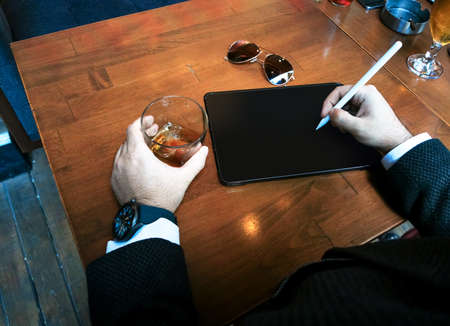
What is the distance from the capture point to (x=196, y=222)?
0.52m

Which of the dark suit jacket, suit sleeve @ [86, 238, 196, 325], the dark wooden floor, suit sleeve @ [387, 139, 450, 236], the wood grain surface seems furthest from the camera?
the dark wooden floor

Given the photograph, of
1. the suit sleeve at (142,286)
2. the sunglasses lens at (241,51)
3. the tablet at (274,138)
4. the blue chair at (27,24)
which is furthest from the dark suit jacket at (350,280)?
the blue chair at (27,24)

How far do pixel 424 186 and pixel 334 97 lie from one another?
0.80ft

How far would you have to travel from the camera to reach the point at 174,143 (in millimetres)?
592

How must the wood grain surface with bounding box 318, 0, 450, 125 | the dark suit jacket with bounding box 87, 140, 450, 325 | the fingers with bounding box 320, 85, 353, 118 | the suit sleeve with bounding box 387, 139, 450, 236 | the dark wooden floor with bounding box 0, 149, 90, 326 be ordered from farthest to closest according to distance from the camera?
the dark wooden floor with bounding box 0, 149, 90, 326
the wood grain surface with bounding box 318, 0, 450, 125
the fingers with bounding box 320, 85, 353, 118
the suit sleeve with bounding box 387, 139, 450, 236
the dark suit jacket with bounding box 87, 140, 450, 325

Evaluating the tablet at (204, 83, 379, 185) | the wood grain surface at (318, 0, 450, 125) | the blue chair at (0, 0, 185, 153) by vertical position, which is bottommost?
the blue chair at (0, 0, 185, 153)

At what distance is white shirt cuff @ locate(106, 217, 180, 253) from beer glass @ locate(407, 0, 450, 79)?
749mm

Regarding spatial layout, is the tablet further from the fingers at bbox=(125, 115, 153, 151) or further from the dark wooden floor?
the dark wooden floor

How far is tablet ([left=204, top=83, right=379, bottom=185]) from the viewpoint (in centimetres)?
58

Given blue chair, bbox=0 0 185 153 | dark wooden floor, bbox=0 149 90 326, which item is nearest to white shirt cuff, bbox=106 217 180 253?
dark wooden floor, bbox=0 149 90 326

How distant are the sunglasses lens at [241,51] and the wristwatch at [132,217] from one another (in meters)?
0.42

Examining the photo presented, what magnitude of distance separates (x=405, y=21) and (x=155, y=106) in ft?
2.50

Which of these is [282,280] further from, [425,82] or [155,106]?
[425,82]

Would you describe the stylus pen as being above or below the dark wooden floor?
above
